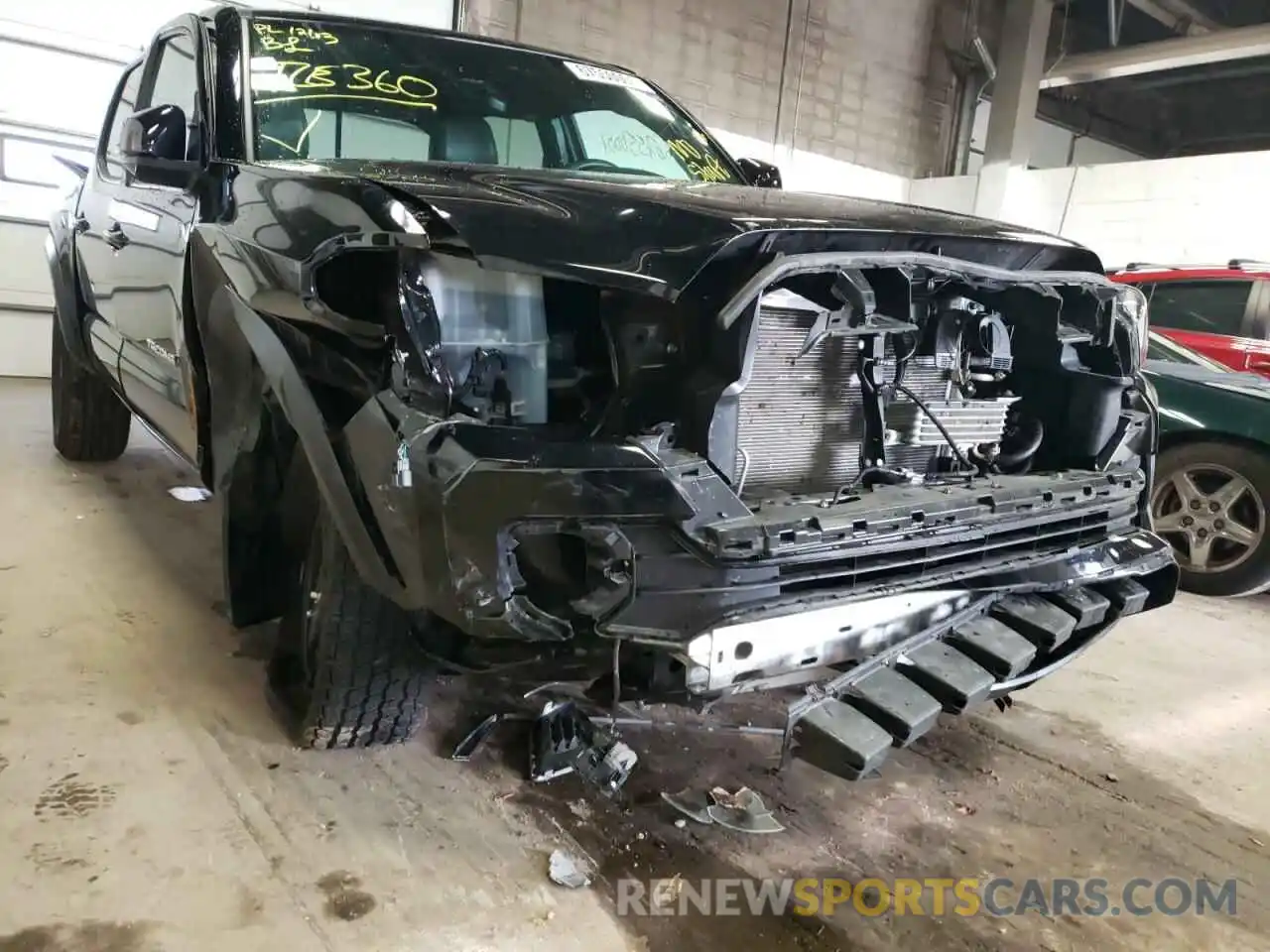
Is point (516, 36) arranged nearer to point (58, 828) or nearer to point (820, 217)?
point (820, 217)

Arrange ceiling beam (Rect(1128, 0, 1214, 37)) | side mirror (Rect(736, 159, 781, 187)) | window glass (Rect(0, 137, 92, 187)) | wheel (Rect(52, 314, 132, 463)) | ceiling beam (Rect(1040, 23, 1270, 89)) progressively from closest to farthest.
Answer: side mirror (Rect(736, 159, 781, 187)) < wheel (Rect(52, 314, 132, 463)) < window glass (Rect(0, 137, 92, 187)) < ceiling beam (Rect(1040, 23, 1270, 89)) < ceiling beam (Rect(1128, 0, 1214, 37))

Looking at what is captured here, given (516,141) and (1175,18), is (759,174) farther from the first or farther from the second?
(1175,18)

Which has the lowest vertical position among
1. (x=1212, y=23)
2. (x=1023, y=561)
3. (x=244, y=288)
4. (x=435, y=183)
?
(x=1023, y=561)

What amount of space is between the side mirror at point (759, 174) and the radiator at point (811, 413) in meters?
1.31

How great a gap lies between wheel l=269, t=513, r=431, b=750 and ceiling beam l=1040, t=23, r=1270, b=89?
982cm

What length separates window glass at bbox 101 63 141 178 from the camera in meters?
3.27

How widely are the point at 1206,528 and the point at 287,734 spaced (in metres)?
3.91

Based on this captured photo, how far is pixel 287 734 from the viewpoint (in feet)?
7.13

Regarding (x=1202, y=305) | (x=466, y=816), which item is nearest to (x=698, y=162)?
(x=466, y=816)

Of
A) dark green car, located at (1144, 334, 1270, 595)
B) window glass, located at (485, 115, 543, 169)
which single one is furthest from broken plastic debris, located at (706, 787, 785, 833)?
dark green car, located at (1144, 334, 1270, 595)

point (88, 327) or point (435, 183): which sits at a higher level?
point (435, 183)

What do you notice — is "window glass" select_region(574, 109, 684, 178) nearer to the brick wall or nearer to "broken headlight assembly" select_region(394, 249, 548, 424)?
"broken headlight assembly" select_region(394, 249, 548, 424)

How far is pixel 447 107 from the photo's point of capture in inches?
107

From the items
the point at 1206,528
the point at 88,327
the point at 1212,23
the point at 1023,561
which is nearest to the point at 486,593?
the point at 1023,561
